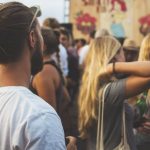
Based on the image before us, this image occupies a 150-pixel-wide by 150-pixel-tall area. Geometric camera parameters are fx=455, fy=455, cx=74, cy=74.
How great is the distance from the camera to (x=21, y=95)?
4.83 ft

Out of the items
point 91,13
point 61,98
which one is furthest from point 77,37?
point 61,98

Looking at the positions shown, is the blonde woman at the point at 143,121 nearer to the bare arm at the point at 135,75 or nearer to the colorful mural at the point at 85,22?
the bare arm at the point at 135,75

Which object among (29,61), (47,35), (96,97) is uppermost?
(29,61)

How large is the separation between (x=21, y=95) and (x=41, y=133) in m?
0.16

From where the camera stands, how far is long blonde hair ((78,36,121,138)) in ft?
9.65

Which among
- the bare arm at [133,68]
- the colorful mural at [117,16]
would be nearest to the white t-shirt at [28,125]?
the bare arm at [133,68]

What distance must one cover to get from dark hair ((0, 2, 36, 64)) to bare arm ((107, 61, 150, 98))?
1.28 m

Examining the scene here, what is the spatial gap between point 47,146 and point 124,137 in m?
1.43

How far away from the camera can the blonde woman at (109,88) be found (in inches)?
109

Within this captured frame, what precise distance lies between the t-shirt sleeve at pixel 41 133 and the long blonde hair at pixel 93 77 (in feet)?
5.01

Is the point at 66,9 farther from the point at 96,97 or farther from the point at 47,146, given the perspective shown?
the point at 47,146

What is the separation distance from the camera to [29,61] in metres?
1.60

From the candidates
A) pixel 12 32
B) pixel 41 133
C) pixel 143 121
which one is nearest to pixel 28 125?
pixel 41 133

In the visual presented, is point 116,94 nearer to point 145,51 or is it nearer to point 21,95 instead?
point 145,51
